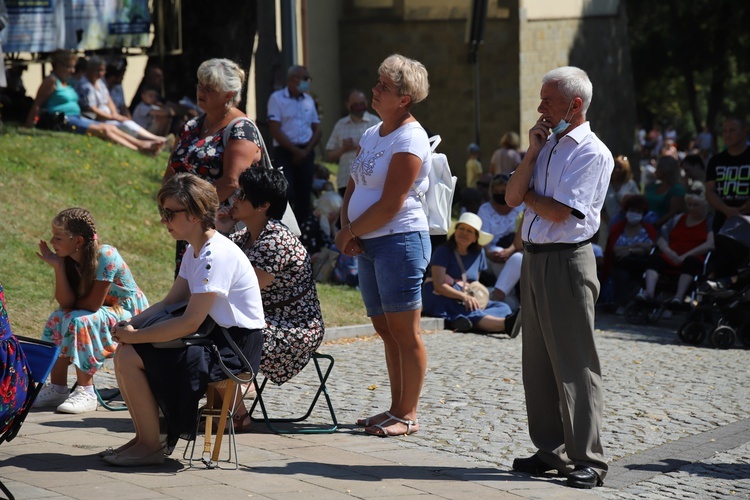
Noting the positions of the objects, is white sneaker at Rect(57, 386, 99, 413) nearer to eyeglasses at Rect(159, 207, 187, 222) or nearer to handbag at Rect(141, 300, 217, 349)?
handbag at Rect(141, 300, 217, 349)

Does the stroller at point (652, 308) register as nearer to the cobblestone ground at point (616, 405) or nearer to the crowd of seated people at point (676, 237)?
the crowd of seated people at point (676, 237)

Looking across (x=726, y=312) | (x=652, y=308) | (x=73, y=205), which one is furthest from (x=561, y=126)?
(x=73, y=205)

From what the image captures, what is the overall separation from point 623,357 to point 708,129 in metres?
30.6

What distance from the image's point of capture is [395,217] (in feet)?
21.1

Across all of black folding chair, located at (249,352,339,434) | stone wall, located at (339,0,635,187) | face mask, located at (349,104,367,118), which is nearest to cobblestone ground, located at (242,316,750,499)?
black folding chair, located at (249,352,339,434)

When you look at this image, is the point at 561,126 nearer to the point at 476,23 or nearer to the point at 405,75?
the point at 405,75

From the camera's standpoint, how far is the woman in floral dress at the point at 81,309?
22.4 feet

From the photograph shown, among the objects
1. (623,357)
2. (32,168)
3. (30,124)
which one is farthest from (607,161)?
(30,124)

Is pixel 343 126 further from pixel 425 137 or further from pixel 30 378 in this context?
pixel 30 378

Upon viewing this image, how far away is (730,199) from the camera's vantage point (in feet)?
39.7

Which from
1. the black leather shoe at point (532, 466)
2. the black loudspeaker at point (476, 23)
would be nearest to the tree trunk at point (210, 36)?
the black loudspeaker at point (476, 23)

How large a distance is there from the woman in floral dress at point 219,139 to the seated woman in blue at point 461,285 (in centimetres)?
458

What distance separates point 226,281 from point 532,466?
1.78 m

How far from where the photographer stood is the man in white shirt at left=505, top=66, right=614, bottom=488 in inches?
217
